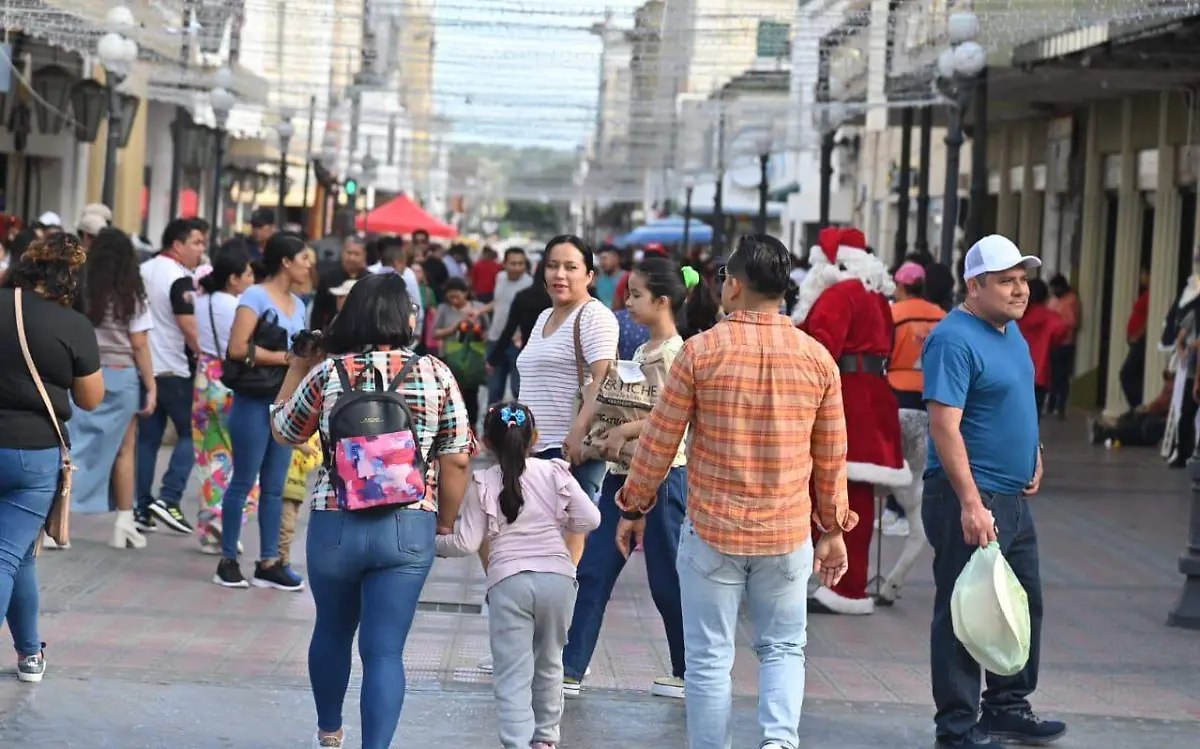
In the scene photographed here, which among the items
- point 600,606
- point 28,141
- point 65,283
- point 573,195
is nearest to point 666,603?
point 600,606

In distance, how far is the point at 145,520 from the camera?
12336mm

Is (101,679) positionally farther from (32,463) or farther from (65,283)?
(65,283)

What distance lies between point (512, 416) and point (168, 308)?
5985 mm

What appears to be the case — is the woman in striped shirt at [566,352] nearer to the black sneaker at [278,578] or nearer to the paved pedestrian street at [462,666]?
the paved pedestrian street at [462,666]

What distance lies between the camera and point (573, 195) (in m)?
55.4

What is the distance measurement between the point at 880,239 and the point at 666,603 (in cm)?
3537

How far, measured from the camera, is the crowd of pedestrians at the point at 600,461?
599cm

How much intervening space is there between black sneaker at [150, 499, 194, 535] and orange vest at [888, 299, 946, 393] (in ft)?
14.3

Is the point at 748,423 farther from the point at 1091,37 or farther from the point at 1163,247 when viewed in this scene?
the point at 1163,247

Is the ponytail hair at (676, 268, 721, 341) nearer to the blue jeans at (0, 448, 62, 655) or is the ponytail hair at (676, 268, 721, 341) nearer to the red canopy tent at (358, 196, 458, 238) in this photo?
the blue jeans at (0, 448, 62, 655)

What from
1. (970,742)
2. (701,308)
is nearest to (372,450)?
(970,742)

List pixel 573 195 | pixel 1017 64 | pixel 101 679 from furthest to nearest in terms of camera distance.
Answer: pixel 573 195
pixel 1017 64
pixel 101 679

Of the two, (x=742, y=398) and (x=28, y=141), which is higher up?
(x=28, y=141)

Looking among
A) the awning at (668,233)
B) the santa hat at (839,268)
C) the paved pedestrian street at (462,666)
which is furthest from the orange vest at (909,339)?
the awning at (668,233)
